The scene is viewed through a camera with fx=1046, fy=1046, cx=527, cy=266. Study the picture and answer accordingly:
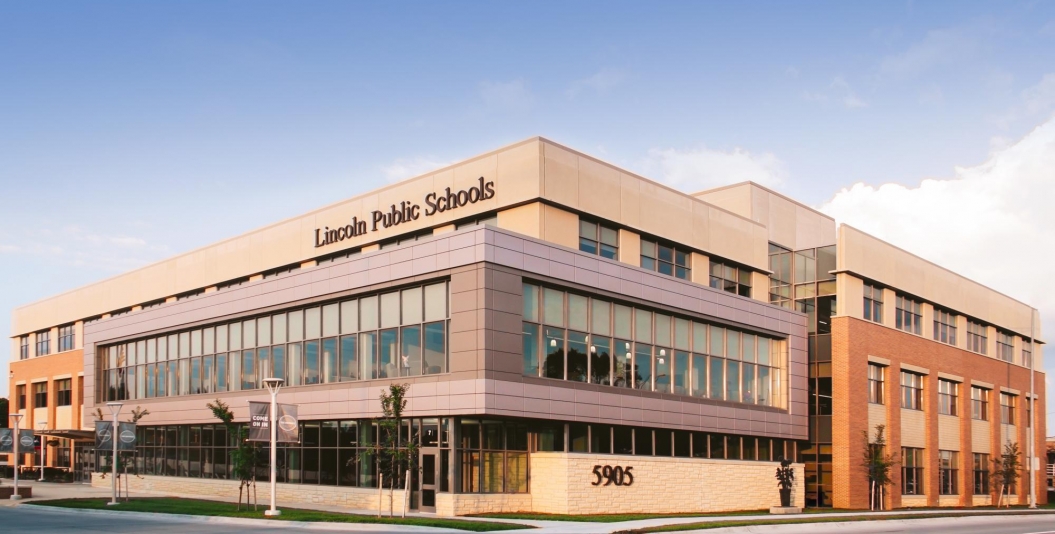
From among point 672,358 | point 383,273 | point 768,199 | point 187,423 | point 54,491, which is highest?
point 768,199

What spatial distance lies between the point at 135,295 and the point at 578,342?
34.7m

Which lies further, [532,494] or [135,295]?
[135,295]

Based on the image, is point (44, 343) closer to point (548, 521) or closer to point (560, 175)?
A: point (560, 175)

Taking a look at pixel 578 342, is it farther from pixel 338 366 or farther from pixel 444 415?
pixel 338 366

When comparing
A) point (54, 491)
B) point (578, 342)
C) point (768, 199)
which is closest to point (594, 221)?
point (578, 342)

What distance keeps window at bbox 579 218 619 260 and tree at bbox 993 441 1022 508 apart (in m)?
33.6

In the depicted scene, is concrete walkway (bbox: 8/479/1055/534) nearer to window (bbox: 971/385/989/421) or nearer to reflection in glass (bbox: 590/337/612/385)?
reflection in glass (bbox: 590/337/612/385)

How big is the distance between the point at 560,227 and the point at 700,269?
9.58 metres

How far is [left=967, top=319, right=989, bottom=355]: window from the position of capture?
2459 inches

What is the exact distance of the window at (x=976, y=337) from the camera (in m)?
62.5

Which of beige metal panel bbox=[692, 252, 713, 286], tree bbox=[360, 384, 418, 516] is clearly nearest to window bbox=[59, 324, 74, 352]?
tree bbox=[360, 384, 418, 516]

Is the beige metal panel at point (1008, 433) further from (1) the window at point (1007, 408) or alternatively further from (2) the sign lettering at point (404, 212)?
(2) the sign lettering at point (404, 212)

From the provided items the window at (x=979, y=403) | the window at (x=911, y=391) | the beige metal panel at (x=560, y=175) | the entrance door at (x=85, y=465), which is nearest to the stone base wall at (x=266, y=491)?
the entrance door at (x=85, y=465)

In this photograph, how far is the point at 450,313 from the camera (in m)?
35.2
